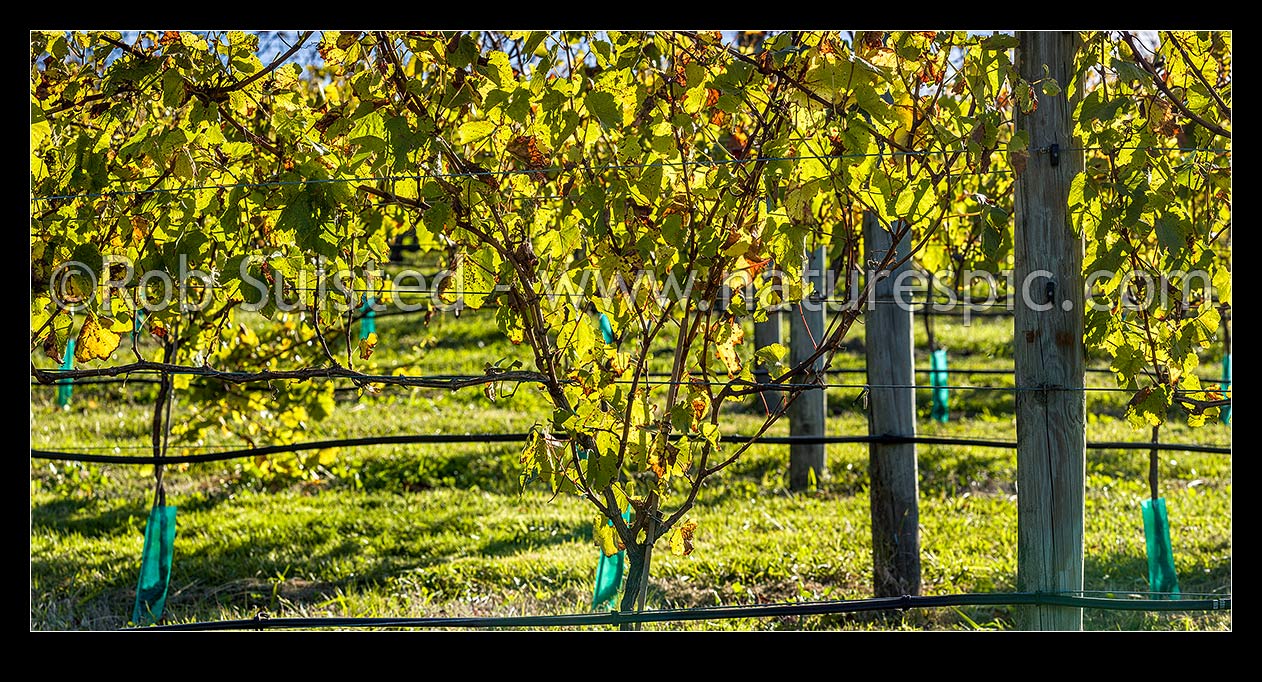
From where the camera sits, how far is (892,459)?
359 centimetres

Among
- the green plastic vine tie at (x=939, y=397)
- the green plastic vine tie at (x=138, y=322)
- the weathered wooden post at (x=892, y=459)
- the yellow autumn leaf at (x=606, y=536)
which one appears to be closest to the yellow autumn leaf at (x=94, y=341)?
the green plastic vine tie at (x=138, y=322)

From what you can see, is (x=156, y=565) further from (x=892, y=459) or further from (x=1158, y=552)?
(x=1158, y=552)

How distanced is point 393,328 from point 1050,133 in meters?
7.51

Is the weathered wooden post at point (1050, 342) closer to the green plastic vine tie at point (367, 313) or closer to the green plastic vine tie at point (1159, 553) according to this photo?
the green plastic vine tie at point (1159, 553)

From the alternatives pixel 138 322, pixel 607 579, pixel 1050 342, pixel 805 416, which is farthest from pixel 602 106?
pixel 805 416

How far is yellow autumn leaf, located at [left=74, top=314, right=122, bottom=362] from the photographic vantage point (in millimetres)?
2221

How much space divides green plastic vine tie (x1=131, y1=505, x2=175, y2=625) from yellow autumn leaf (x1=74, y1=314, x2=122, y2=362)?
60.6 inches

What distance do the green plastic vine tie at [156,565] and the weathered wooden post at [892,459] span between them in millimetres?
2284

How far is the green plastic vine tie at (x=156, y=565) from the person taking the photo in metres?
3.60

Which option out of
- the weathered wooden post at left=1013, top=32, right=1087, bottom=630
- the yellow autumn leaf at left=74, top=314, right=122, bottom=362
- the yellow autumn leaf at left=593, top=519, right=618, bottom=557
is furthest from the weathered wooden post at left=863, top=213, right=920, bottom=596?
the yellow autumn leaf at left=74, top=314, right=122, bottom=362

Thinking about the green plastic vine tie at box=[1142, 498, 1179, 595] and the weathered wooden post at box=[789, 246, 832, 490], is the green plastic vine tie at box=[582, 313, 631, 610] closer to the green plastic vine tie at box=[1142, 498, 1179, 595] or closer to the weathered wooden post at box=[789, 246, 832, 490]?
the weathered wooden post at box=[789, 246, 832, 490]

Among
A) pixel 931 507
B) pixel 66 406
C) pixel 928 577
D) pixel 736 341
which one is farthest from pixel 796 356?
pixel 66 406

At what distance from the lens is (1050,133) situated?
215 cm

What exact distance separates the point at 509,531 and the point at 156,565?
1.42m
